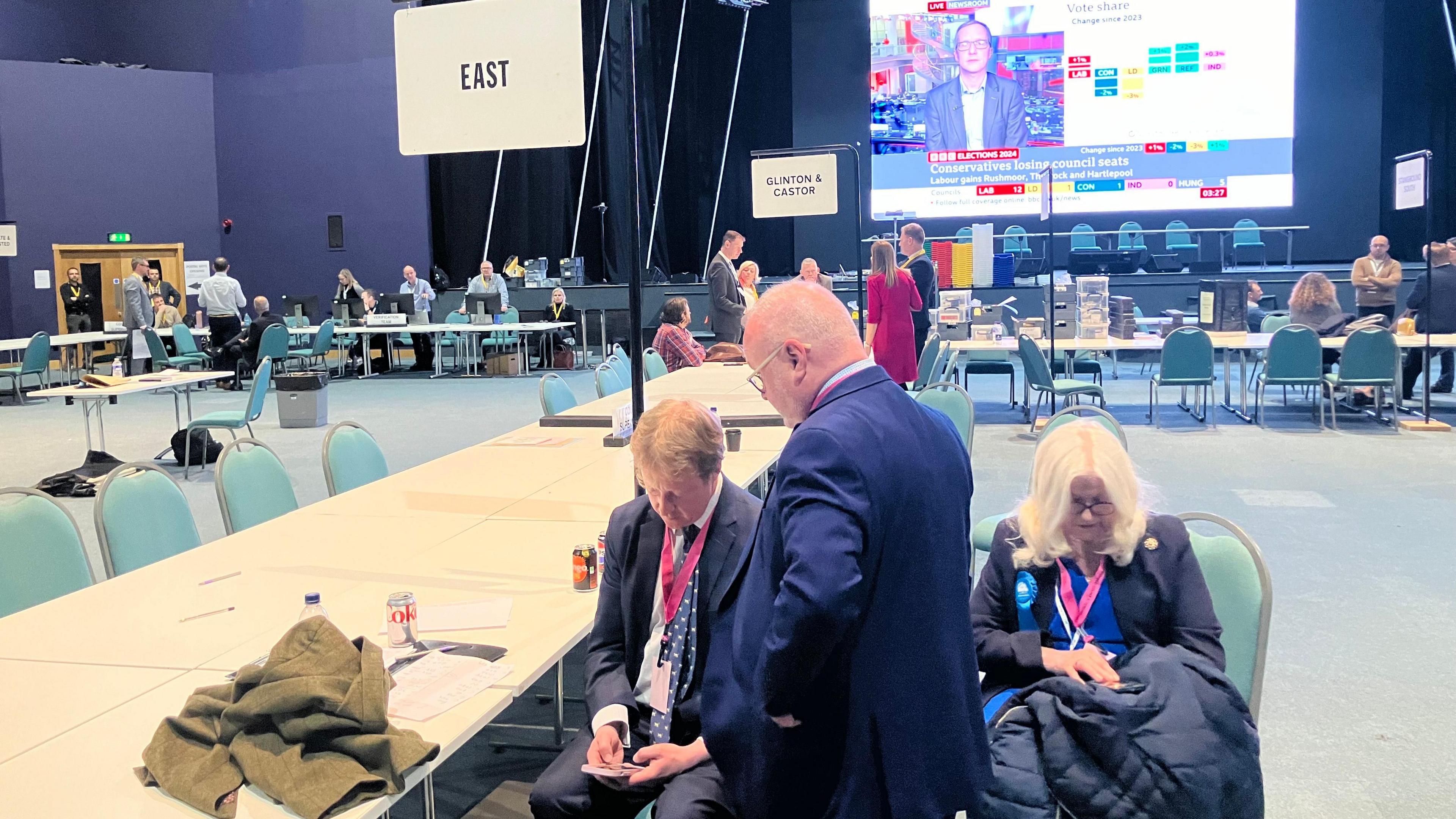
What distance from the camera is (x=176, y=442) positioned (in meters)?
8.05

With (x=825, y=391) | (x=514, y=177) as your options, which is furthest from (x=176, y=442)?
(x=514, y=177)

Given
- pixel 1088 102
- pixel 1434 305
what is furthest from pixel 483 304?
pixel 1434 305

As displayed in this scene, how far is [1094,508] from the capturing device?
2.18 m

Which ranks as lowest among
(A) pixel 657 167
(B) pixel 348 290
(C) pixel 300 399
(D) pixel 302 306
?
(C) pixel 300 399

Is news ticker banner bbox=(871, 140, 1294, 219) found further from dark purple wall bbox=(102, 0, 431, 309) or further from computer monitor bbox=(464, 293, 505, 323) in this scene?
dark purple wall bbox=(102, 0, 431, 309)

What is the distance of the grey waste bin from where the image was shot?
9883 mm

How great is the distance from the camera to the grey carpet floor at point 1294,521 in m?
3.07

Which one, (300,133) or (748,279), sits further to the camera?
(300,133)

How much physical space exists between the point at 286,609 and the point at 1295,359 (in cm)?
800

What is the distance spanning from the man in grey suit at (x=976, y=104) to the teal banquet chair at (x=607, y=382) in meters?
10.2

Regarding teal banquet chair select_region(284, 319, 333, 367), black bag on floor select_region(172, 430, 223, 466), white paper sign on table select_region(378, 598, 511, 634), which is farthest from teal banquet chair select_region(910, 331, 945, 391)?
teal banquet chair select_region(284, 319, 333, 367)

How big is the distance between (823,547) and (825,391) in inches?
11.2

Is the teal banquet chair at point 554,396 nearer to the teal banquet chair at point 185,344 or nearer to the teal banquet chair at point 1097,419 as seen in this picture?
the teal banquet chair at point 1097,419

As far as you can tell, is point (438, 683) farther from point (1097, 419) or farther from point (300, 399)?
point (300, 399)
